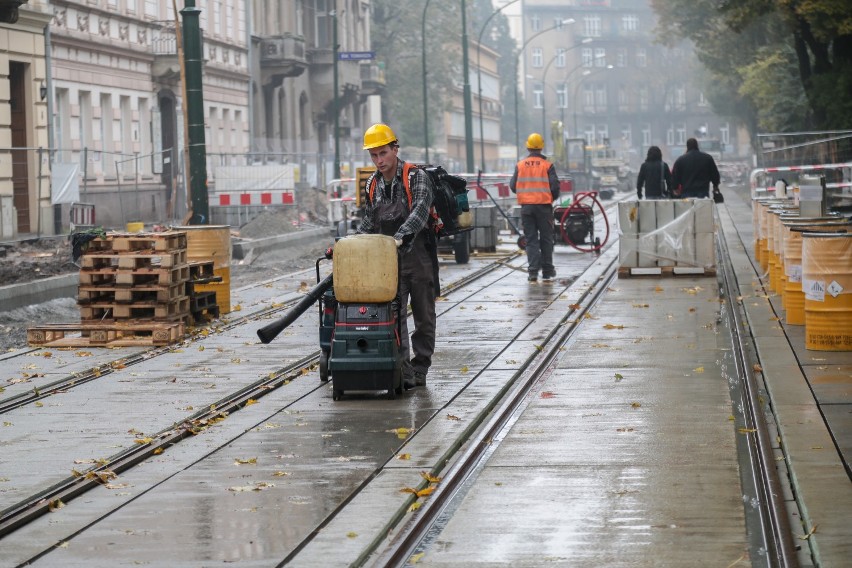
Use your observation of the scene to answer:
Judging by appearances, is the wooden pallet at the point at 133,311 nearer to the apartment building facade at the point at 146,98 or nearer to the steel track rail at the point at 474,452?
the steel track rail at the point at 474,452

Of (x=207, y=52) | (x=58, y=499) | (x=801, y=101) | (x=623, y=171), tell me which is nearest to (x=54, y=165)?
(x=207, y=52)

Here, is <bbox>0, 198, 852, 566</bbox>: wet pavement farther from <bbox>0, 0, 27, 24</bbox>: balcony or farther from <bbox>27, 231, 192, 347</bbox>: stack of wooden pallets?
<bbox>0, 0, 27, 24</bbox>: balcony

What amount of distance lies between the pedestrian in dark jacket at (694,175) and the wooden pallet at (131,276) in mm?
10875

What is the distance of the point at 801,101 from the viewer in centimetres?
5262

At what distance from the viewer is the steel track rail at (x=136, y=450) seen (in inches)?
326

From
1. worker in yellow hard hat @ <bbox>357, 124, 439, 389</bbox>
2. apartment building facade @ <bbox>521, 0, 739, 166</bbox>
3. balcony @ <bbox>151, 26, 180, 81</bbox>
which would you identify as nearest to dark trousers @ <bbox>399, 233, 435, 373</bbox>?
worker in yellow hard hat @ <bbox>357, 124, 439, 389</bbox>

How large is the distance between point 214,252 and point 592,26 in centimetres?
15432

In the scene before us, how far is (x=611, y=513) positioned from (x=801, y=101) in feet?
152

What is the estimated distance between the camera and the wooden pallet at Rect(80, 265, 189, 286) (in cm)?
1634

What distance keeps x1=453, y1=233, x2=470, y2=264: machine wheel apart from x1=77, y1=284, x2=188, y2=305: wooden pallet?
1109 cm

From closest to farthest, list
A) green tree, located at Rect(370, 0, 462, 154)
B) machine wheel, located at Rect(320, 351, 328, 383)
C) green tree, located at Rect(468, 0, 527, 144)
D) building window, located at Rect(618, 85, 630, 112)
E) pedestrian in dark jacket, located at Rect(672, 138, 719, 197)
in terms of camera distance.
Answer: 1. machine wheel, located at Rect(320, 351, 328, 383)
2. pedestrian in dark jacket, located at Rect(672, 138, 719, 197)
3. green tree, located at Rect(370, 0, 462, 154)
4. green tree, located at Rect(468, 0, 527, 144)
5. building window, located at Rect(618, 85, 630, 112)

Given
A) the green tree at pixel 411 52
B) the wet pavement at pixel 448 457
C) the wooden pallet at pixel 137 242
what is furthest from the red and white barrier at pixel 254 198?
the green tree at pixel 411 52

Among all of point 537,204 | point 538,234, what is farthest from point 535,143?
point 538,234

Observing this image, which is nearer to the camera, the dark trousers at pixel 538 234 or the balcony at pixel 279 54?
the dark trousers at pixel 538 234
